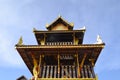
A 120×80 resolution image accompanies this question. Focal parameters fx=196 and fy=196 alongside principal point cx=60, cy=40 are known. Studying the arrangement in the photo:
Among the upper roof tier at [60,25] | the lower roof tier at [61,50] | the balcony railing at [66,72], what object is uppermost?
the upper roof tier at [60,25]

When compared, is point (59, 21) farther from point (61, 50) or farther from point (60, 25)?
point (61, 50)

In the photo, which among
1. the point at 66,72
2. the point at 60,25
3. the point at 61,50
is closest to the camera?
the point at 66,72

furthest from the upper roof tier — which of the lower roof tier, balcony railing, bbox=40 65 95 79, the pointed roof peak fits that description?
balcony railing, bbox=40 65 95 79

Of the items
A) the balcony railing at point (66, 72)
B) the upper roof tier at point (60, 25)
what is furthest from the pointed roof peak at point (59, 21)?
the balcony railing at point (66, 72)

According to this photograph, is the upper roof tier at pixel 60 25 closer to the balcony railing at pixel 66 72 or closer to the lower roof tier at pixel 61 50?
the lower roof tier at pixel 61 50

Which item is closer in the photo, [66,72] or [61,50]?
[66,72]

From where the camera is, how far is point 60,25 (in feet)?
56.8

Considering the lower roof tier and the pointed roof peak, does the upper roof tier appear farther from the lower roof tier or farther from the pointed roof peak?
the lower roof tier

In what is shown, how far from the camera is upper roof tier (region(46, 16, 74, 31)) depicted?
1705 centimetres

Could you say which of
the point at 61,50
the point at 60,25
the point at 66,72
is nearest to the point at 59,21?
the point at 60,25

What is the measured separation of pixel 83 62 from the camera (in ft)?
44.5

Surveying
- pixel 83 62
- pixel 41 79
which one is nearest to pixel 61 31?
pixel 83 62

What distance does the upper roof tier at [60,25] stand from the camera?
1705 centimetres

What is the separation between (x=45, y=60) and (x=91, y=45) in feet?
12.5
